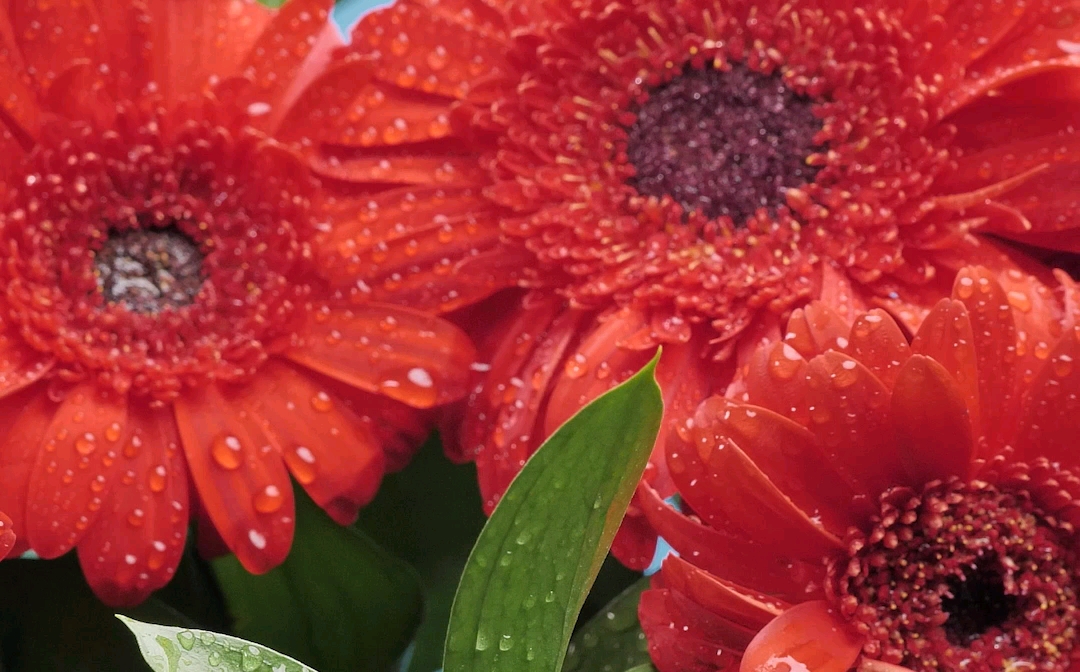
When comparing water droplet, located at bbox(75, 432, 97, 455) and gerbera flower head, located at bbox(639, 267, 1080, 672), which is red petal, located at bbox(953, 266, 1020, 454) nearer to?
Result: gerbera flower head, located at bbox(639, 267, 1080, 672)

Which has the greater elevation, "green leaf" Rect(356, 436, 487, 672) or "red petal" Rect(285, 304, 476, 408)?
"red petal" Rect(285, 304, 476, 408)

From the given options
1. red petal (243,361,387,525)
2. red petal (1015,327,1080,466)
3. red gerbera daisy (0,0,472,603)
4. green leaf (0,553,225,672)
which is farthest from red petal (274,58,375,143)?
red petal (1015,327,1080,466)

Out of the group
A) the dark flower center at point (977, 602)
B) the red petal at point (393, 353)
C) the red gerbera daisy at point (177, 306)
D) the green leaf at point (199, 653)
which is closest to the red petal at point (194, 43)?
the red gerbera daisy at point (177, 306)

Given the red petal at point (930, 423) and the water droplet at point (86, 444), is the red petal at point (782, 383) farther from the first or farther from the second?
the water droplet at point (86, 444)

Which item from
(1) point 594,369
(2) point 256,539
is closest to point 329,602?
(2) point 256,539

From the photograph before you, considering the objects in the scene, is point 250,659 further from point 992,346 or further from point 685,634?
point 992,346

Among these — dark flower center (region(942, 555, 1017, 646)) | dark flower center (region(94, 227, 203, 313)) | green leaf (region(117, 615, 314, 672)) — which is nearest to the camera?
green leaf (region(117, 615, 314, 672))

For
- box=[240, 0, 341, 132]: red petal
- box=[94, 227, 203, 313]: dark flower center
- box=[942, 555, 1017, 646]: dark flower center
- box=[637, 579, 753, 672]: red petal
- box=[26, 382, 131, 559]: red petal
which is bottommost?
box=[942, 555, 1017, 646]: dark flower center
